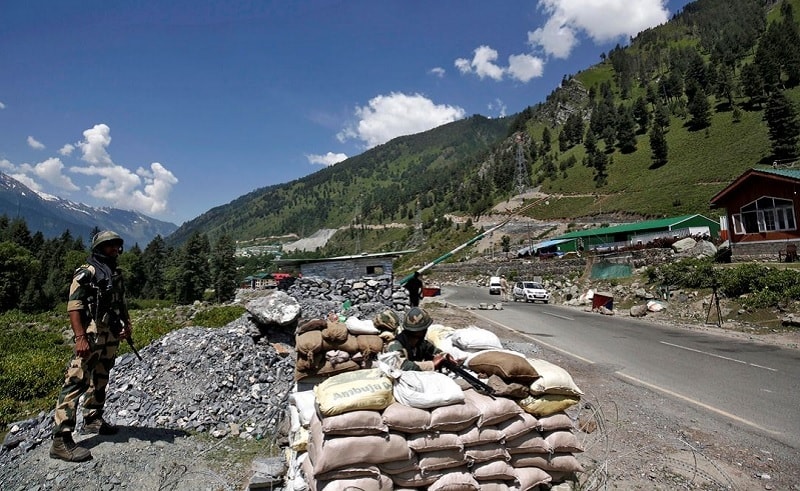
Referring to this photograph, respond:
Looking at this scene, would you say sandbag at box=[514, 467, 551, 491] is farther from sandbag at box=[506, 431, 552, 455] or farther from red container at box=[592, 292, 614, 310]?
red container at box=[592, 292, 614, 310]

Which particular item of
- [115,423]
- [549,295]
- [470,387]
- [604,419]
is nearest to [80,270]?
[115,423]

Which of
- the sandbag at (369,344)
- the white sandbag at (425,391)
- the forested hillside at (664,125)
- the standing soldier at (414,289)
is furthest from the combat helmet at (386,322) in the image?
the forested hillside at (664,125)

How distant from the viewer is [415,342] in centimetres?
530

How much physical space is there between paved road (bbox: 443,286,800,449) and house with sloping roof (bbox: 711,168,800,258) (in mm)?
11416

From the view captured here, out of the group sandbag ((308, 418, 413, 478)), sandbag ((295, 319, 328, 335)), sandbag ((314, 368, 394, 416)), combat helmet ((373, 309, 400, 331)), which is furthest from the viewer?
combat helmet ((373, 309, 400, 331))

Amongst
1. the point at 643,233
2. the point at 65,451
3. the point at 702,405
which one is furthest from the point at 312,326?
the point at 643,233

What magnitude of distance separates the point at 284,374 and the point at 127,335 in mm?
3369

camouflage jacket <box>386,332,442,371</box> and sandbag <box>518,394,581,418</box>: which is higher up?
camouflage jacket <box>386,332,442,371</box>

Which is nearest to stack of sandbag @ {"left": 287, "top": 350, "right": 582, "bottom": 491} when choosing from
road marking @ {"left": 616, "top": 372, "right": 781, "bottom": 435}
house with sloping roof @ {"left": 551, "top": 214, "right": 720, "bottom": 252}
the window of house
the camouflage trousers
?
the camouflage trousers

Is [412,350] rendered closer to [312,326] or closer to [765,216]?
[312,326]

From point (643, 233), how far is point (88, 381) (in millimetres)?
46592

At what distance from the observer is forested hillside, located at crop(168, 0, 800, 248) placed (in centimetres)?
5528

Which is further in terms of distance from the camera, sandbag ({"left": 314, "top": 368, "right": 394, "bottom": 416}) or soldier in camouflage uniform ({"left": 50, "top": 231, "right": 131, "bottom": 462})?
soldier in camouflage uniform ({"left": 50, "top": 231, "right": 131, "bottom": 462})

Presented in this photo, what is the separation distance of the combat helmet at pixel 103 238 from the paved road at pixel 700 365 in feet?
30.6
